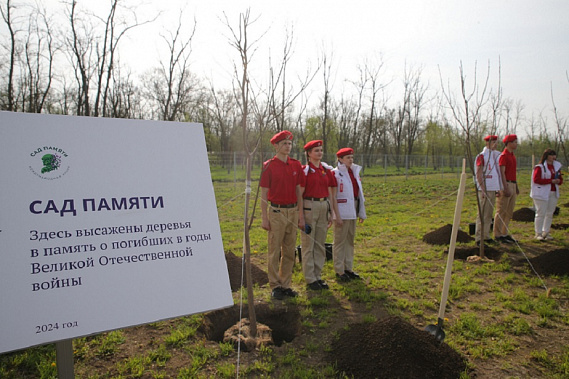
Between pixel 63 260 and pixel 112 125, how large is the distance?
784mm

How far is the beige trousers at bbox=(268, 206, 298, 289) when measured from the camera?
454 cm

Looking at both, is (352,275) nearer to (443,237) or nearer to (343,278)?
(343,278)

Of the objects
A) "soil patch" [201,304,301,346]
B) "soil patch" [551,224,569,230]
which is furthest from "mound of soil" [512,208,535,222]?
"soil patch" [201,304,301,346]

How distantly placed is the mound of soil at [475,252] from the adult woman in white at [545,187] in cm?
193

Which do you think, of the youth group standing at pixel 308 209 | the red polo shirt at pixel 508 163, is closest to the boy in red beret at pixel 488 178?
the red polo shirt at pixel 508 163

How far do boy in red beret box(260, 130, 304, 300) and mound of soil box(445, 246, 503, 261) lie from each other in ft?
12.1

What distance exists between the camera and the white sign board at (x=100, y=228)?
162cm

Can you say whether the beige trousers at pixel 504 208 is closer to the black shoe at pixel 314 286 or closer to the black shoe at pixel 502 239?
the black shoe at pixel 502 239

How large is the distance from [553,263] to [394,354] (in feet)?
14.4

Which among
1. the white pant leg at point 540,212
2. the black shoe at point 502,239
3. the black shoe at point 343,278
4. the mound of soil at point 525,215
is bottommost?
the black shoe at point 343,278

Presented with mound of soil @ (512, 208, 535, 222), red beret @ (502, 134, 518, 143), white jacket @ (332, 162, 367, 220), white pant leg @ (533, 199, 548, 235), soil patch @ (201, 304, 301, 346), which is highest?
red beret @ (502, 134, 518, 143)

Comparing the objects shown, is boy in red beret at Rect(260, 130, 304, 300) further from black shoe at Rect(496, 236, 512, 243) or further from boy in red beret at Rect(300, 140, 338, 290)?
black shoe at Rect(496, 236, 512, 243)

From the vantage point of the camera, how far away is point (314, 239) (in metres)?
4.98

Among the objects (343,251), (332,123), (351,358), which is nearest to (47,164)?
(351,358)
